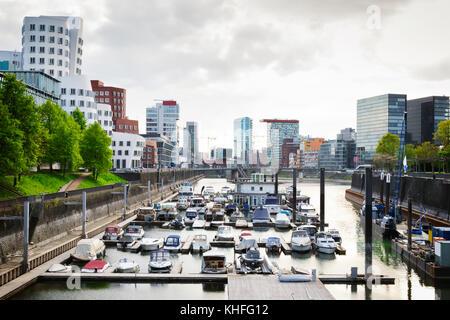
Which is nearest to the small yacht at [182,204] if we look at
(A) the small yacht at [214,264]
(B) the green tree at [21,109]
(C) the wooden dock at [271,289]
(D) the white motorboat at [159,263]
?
(B) the green tree at [21,109]

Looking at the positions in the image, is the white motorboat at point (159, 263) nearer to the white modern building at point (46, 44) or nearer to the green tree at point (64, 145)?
the green tree at point (64, 145)

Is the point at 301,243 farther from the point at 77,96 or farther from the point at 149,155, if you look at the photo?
the point at 149,155

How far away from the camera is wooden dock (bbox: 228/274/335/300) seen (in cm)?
2161

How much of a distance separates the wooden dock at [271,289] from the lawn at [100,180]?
141 feet

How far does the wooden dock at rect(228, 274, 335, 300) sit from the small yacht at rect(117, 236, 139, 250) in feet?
56.6

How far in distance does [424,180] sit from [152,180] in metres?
67.2

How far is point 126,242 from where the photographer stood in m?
40.5

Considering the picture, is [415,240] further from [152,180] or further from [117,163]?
[117,163]

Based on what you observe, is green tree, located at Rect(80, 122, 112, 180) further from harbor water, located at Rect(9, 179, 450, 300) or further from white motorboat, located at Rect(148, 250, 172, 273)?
white motorboat, located at Rect(148, 250, 172, 273)

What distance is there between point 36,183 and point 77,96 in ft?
182

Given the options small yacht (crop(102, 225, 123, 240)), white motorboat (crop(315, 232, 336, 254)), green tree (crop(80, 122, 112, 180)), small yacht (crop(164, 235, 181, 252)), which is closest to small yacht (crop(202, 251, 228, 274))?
small yacht (crop(164, 235, 181, 252))

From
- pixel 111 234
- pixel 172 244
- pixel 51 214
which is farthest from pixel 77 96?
pixel 172 244

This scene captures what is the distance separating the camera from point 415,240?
3884cm
